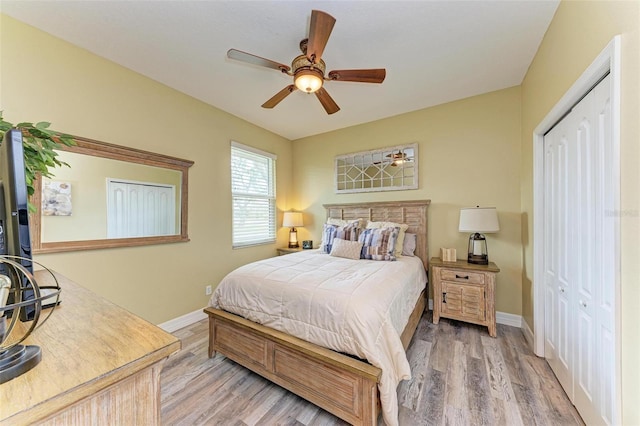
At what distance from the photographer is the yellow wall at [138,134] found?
6.45 ft

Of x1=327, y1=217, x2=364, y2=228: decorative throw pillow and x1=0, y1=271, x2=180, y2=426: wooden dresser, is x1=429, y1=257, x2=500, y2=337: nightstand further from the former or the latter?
x1=0, y1=271, x2=180, y2=426: wooden dresser

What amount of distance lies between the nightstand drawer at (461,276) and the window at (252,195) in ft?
8.83

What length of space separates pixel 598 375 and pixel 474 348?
1.10 meters

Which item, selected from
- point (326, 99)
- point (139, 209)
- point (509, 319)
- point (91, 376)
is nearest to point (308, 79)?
point (326, 99)

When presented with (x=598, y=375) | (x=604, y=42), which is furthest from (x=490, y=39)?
(x=598, y=375)

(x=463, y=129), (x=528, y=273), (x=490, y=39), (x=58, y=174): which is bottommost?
(x=528, y=273)

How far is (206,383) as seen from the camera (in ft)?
6.32

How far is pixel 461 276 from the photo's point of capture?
274 cm

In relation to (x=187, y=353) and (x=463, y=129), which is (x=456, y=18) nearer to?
(x=463, y=129)

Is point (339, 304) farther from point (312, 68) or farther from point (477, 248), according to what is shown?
point (477, 248)

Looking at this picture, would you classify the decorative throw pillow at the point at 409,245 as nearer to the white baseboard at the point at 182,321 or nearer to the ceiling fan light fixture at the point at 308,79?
the ceiling fan light fixture at the point at 308,79

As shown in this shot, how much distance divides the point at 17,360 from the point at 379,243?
2.71 metres

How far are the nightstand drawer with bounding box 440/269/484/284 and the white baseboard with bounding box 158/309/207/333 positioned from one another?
3.00m

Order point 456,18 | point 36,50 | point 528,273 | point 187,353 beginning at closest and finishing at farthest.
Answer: point 456,18 < point 36,50 < point 187,353 < point 528,273
